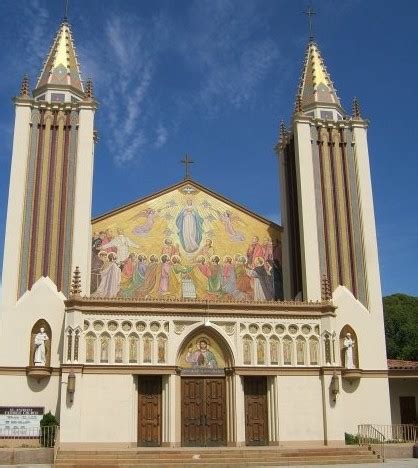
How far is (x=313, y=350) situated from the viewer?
2616cm

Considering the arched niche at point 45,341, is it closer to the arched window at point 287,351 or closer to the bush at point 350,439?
the arched window at point 287,351

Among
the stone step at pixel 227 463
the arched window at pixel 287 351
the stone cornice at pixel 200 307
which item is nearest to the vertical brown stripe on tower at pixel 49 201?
the stone cornice at pixel 200 307

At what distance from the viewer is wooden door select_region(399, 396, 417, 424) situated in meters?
29.6

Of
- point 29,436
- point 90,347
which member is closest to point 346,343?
A: point 90,347

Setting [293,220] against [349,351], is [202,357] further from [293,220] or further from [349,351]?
[293,220]

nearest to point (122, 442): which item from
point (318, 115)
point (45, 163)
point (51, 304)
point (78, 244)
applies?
point (51, 304)

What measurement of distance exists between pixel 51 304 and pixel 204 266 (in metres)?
7.06

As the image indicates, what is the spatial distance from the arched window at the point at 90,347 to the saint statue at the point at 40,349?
207 cm

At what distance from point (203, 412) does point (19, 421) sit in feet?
23.2

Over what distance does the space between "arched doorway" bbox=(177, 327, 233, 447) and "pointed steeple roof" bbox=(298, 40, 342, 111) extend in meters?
13.6

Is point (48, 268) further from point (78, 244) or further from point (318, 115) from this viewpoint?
point (318, 115)

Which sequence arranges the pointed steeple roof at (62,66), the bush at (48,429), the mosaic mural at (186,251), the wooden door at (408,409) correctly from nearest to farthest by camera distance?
the bush at (48,429), the mosaic mural at (186,251), the wooden door at (408,409), the pointed steeple roof at (62,66)

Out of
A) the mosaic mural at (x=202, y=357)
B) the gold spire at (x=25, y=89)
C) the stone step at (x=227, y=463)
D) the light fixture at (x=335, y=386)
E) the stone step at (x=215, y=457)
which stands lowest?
the stone step at (x=227, y=463)

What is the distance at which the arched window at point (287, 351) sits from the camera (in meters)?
25.9
